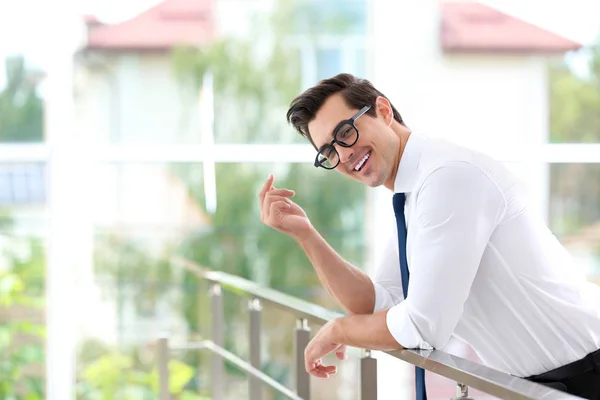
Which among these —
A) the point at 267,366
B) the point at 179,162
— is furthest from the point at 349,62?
the point at 267,366

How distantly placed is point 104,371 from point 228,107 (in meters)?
1.73

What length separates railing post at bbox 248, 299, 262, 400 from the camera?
274 centimetres

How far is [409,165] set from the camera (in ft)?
5.66

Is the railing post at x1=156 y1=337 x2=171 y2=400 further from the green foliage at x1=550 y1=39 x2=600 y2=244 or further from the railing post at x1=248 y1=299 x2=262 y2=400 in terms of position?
the green foliage at x1=550 y1=39 x2=600 y2=244

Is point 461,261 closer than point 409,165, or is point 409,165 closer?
point 461,261

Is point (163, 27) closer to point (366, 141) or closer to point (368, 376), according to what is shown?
point (366, 141)

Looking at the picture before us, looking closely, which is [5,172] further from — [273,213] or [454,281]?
[454,281]

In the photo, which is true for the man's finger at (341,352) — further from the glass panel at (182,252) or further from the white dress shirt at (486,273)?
the glass panel at (182,252)

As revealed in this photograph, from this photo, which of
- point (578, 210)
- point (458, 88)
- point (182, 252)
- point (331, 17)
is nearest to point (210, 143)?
point (182, 252)

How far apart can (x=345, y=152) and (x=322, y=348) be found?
A: 16.2 inches

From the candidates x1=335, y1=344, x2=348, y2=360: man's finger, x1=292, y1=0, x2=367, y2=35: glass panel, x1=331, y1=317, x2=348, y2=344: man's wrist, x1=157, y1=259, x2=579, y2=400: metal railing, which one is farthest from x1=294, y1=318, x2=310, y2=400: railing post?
x1=292, y1=0, x2=367, y2=35: glass panel

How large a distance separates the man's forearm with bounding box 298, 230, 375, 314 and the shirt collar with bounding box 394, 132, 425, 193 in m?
0.26

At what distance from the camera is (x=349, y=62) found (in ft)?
16.7

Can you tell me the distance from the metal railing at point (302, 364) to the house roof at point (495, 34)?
8.14 ft
